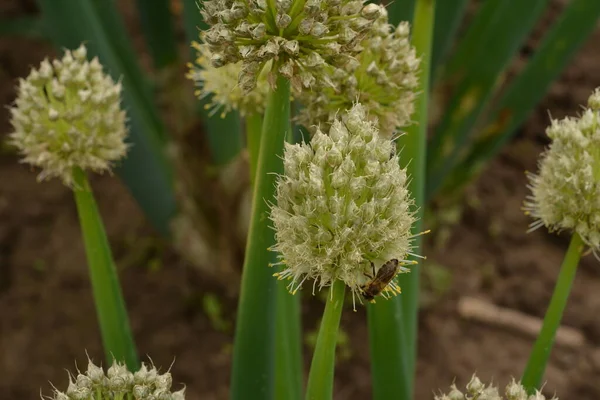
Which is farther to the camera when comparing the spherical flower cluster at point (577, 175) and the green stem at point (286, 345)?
the green stem at point (286, 345)

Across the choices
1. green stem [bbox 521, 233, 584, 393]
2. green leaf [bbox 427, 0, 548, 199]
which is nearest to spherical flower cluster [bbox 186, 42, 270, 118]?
green stem [bbox 521, 233, 584, 393]

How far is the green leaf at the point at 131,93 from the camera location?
6.15 ft

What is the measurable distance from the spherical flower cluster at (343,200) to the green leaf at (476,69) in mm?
1544

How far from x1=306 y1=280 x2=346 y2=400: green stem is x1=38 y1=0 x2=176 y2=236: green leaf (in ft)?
3.85

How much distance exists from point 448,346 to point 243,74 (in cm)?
190

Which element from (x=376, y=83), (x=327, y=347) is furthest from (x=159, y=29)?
(x=327, y=347)

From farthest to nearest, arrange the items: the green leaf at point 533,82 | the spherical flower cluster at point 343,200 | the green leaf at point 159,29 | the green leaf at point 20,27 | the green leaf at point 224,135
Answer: the green leaf at point 20,27 → the green leaf at point 159,29 → the green leaf at point 224,135 → the green leaf at point 533,82 → the spherical flower cluster at point 343,200

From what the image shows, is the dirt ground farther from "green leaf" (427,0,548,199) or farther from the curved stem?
the curved stem

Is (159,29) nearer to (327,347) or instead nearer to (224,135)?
(224,135)

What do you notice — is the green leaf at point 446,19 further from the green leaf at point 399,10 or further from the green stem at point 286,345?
the green stem at point 286,345

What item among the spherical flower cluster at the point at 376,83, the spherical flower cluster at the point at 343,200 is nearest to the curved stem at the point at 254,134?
the spherical flower cluster at the point at 376,83

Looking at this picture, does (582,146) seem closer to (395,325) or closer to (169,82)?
(395,325)

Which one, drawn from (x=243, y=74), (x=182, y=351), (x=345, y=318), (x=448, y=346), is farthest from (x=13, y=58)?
(x=243, y=74)

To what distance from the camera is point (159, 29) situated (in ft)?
8.77
